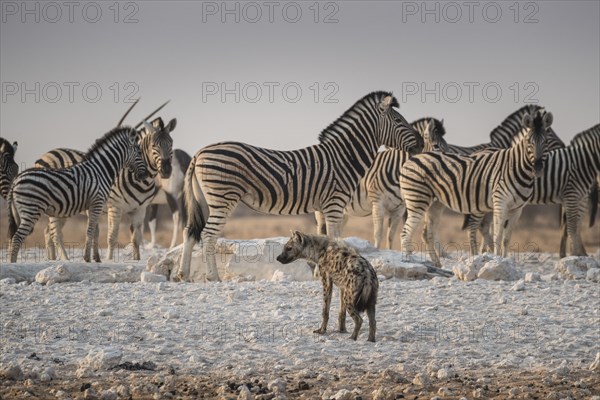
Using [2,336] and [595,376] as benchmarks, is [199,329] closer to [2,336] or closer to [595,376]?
[2,336]

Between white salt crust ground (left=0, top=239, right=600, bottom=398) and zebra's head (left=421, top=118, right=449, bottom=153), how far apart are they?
5.36 meters

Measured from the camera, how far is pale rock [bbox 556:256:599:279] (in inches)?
464

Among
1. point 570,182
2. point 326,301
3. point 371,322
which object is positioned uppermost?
point 570,182

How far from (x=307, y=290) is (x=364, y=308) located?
7.21 feet

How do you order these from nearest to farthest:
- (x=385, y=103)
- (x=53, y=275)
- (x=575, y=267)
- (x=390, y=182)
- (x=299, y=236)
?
1. (x=299, y=236)
2. (x=53, y=275)
3. (x=575, y=267)
4. (x=385, y=103)
5. (x=390, y=182)

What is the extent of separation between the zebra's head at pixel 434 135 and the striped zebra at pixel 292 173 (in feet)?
8.80

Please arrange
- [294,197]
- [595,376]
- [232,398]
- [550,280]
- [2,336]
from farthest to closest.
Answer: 1. [294,197]
2. [550,280]
3. [2,336]
4. [595,376]
5. [232,398]

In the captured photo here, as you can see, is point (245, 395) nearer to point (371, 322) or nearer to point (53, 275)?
point (371, 322)

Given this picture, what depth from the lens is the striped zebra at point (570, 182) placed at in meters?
15.2

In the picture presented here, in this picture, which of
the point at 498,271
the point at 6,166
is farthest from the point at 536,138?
the point at 6,166

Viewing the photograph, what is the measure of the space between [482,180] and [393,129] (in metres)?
1.67

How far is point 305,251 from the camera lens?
28.7 feet

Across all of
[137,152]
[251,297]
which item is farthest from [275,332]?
[137,152]

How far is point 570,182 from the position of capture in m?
15.4
